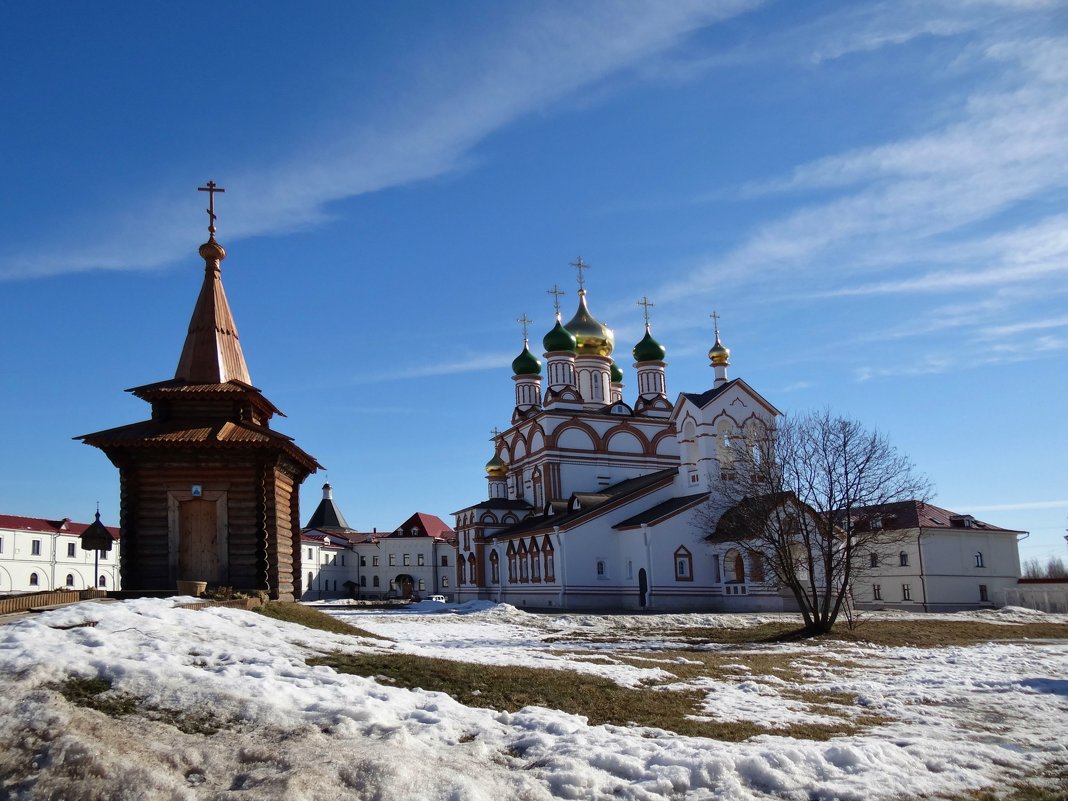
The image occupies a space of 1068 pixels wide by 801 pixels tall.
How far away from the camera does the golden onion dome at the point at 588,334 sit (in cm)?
5316

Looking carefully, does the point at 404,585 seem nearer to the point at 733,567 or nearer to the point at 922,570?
the point at 733,567

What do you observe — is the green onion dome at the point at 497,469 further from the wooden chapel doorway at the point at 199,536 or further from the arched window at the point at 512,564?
the wooden chapel doorway at the point at 199,536

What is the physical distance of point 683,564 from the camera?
127 ft

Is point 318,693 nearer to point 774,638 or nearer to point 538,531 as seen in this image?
point 774,638

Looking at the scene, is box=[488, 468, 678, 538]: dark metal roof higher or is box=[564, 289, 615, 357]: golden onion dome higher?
box=[564, 289, 615, 357]: golden onion dome

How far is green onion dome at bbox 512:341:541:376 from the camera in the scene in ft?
185

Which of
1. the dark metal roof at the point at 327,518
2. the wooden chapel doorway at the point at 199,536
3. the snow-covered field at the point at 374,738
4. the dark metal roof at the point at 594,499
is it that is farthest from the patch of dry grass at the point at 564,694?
the dark metal roof at the point at 327,518

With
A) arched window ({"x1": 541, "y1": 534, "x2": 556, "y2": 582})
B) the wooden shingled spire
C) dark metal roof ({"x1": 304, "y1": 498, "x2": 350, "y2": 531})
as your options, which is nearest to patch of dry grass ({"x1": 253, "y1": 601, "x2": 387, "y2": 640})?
the wooden shingled spire

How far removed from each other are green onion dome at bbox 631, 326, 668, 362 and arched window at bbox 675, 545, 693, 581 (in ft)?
55.4

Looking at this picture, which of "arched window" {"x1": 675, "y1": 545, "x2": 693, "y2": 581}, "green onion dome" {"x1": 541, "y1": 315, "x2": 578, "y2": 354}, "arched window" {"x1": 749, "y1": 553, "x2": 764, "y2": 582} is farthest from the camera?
"green onion dome" {"x1": 541, "y1": 315, "x2": 578, "y2": 354}

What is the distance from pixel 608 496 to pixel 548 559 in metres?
5.21

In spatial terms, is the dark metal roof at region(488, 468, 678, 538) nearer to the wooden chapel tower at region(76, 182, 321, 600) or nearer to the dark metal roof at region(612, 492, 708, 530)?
A: the dark metal roof at region(612, 492, 708, 530)

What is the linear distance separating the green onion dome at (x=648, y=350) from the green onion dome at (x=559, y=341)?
4.37 meters

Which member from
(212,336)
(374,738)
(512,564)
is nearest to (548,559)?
(512,564)
